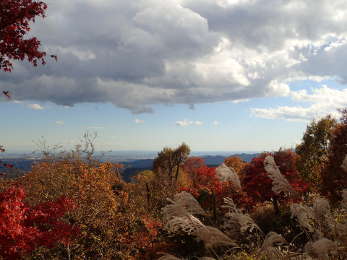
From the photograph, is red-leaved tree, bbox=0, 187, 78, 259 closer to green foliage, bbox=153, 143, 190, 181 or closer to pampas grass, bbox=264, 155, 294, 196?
pampas grass, bbox=264, 155, 294, 196

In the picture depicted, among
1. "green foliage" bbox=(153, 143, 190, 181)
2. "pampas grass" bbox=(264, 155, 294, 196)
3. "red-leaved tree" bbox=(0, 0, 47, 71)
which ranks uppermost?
"red-leaved tree" bbox=(0, 0, 47, 71)

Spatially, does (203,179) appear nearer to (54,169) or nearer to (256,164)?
Answer: (256,164)

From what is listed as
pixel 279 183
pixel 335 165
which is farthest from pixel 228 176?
pixel 335 165

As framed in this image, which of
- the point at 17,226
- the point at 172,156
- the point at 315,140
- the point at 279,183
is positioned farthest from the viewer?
the point at 172,156

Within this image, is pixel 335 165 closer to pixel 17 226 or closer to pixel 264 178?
pixel 264 178

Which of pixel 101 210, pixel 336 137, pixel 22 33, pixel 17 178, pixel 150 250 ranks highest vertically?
pixel 22 33

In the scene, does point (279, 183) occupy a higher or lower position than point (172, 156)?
higher

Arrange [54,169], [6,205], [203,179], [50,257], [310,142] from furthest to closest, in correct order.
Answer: [203,179] → [310,142] → [54,169] → [50,257] → [6,205]

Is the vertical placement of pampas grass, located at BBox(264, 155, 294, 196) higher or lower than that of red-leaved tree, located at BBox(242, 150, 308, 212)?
higher

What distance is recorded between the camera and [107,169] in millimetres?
20953

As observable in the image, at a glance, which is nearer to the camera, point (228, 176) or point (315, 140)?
point (228, 176)

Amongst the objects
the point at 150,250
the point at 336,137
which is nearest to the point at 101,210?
the point at 150,250

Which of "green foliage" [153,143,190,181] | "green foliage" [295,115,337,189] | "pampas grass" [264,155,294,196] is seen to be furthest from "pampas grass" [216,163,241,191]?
"green foliage" [153,143,190,181]

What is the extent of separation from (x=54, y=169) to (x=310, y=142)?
35289 millimetres
